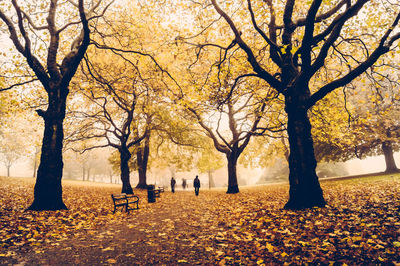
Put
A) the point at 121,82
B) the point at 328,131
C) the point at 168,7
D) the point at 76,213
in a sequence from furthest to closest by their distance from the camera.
→ the point at 121,82, the point at 328,131, the point at 168,7, the point at 76,213

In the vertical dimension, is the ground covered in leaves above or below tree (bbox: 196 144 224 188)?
below

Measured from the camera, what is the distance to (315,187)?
7.86 m

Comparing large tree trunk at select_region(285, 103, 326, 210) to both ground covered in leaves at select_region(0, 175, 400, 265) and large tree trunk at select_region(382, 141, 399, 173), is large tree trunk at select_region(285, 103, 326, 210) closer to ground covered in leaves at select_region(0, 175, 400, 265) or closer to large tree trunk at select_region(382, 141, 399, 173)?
ground covered in leaves at select_region(0, 175, 400, 265)

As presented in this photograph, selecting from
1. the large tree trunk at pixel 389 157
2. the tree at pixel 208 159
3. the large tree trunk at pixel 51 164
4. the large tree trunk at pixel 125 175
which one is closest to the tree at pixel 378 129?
the large tree trunk at pixel 389 157

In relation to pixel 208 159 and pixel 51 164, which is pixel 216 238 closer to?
pixel 51 164

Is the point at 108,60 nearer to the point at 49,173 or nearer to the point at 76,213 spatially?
the point at 49,173

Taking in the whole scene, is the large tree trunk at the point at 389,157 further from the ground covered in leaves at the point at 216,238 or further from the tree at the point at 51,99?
the tree at the point at 51,99

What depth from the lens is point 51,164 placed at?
899 cm

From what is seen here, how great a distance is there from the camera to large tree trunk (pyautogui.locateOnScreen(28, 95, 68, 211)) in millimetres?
8656

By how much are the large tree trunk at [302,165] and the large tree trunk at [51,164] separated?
988cm

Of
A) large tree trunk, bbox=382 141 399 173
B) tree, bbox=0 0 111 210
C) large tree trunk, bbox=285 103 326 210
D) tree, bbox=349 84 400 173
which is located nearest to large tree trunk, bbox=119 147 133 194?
tree, bbox=0 0 111 210

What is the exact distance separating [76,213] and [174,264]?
21.5 feet

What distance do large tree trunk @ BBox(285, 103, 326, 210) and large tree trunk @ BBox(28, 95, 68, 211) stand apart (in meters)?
9.88

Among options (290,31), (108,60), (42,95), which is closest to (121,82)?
(108,60)
